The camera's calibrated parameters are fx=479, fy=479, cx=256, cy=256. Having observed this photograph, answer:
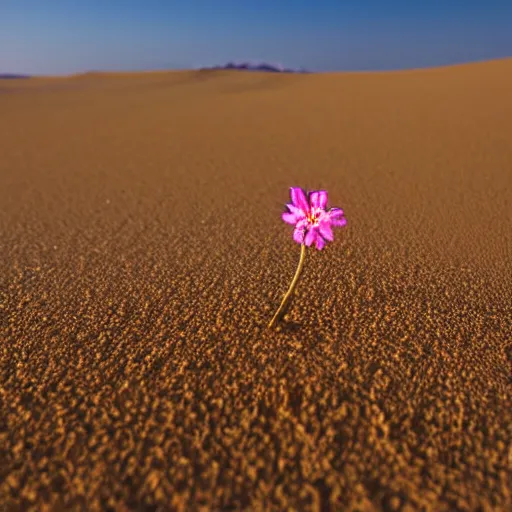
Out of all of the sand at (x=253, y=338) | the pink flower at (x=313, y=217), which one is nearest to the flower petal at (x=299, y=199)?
the pink flower at (x=313, y=217)

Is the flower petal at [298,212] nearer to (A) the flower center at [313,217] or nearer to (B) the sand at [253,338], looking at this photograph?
(A) the flower center at [313,217]

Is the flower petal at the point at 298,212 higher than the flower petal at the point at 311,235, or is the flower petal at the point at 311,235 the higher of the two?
the flower petal at the point at 298,212

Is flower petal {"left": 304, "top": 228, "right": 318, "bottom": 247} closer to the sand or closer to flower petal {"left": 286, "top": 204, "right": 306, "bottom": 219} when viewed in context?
flower petal {"left": 286, "top": 204, "right": 306, "bottom": 219}

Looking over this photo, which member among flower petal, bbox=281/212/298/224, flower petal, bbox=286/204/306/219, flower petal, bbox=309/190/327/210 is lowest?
flower petal, bbox=281/212/298/224

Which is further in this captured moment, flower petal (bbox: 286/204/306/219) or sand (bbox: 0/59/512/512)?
flower petal (bbox: 286/204/306/219)

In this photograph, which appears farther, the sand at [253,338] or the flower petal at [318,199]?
the flower petal at [318,199]

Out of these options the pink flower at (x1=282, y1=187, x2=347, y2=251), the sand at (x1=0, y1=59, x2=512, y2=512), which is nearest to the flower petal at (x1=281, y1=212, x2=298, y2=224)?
the pink flower at (x1=282, y1=187, x2=347, y2=251)

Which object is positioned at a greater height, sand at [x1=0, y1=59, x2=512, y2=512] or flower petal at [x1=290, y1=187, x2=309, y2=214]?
flower petal at [x1=290, y1=187, x2=309, y2=214]
